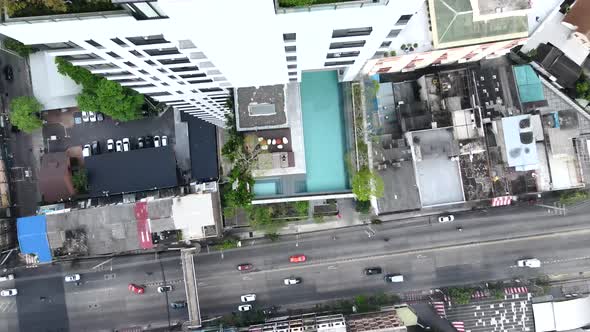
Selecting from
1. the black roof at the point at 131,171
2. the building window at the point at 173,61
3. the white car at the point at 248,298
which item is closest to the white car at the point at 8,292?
the black roof at the point at 131,171

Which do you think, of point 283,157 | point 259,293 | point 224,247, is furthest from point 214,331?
point 283,157

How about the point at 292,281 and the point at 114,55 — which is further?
the point at 292,281

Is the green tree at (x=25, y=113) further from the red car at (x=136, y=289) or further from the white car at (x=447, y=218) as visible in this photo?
the white car at (x=447, y=218)

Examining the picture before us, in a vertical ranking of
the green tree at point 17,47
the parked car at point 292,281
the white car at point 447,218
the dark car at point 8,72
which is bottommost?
the parked car at point 292,281

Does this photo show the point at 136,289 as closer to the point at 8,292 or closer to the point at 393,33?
the point at 8,292

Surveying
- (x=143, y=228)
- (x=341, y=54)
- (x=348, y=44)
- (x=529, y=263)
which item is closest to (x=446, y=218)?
(x=529, y=263)

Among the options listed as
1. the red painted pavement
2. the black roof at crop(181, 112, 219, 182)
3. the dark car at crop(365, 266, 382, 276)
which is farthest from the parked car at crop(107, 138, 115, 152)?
the dark car at crop(365, 266, 382, 276)

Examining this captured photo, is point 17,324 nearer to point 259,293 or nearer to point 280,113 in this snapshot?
point 259,293
